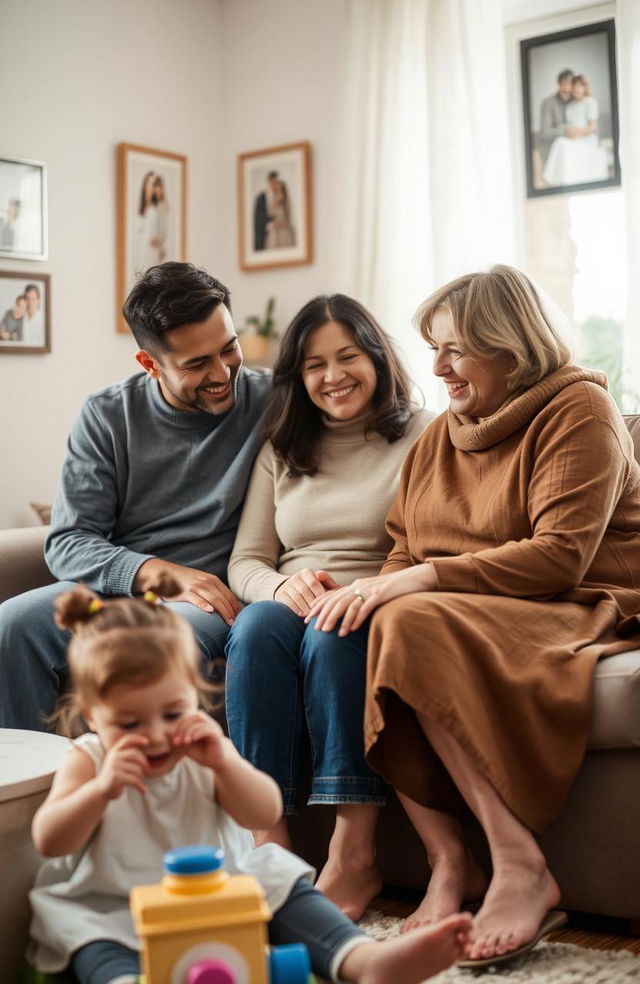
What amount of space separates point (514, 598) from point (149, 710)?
791 millimetres

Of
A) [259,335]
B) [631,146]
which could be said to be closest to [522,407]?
[631,146]

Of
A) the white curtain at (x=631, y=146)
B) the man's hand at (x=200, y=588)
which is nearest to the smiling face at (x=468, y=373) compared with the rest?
the man's hand at (x=200, y=588)

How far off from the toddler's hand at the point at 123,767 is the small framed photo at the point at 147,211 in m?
2.91

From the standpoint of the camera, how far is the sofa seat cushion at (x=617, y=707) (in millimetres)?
1728

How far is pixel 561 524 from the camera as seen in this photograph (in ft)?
6.15

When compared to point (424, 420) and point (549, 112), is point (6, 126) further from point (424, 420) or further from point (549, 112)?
point (424, 420)

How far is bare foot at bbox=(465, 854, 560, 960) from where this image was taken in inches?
63.9

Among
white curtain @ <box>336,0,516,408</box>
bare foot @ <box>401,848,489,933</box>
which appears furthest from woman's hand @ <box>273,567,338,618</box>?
white curtain @ <box>336,0,516,408</box>

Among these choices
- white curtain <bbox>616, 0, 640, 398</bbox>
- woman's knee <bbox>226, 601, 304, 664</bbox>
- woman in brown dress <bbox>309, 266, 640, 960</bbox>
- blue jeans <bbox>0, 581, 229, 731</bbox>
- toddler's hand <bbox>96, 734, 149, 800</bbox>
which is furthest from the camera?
white curtain <bbox>616, 0, 640, 398</bbox>

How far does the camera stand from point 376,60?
12.6 ft

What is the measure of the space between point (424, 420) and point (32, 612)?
2.98 ft

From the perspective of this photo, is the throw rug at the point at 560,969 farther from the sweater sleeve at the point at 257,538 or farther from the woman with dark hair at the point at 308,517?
the sweater sleeve at the point at 257,538

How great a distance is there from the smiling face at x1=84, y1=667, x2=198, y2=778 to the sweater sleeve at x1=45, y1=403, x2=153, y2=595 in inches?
38.7

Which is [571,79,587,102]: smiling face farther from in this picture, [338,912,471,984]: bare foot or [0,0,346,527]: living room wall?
[338,912,471,984]: bare foot
